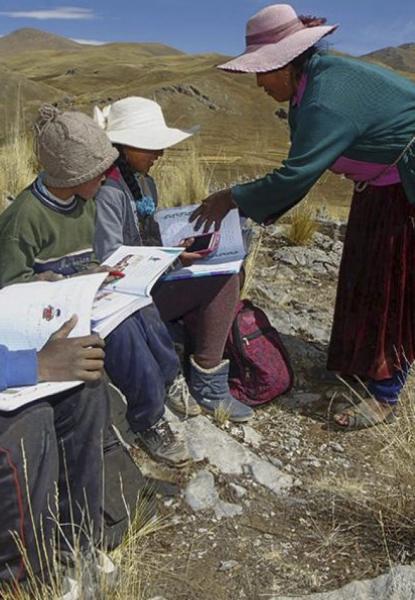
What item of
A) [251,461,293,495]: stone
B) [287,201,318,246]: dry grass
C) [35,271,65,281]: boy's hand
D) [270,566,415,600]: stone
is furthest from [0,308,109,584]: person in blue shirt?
[287,201,318,246]: dry grass

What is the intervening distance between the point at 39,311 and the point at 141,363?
0.46 m

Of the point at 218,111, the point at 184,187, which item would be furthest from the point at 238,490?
the point at 218,111

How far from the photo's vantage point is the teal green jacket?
8.70 feet

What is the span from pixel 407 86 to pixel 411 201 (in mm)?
418

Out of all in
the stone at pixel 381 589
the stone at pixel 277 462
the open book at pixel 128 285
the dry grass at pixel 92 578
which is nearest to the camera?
the dry grass at pixel 92 578

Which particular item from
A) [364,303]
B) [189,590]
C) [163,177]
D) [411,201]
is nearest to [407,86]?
[411,201]

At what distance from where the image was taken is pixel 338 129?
2643 millimetres

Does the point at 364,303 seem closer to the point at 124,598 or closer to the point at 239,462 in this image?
the point at 239,462

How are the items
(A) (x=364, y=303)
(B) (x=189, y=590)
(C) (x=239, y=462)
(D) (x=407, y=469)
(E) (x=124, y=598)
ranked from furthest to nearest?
1. (A) (x=364, y=303)
2. (C) (x=239, y=462)
3. (D) (x=407, y=469)
4. (B) (x=189, y=590)
5. (E) (x=124, y=598)

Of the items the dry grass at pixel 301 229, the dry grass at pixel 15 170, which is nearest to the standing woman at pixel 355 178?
the dry grass at pixel 301 229

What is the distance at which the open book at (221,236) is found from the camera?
9.72 feet

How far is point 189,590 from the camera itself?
2.14m

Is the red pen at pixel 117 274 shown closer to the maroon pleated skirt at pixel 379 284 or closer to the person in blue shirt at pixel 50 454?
the person in blue shirt at pixel 50 454

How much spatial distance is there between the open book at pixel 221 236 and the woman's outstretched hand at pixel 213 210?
0.03m
